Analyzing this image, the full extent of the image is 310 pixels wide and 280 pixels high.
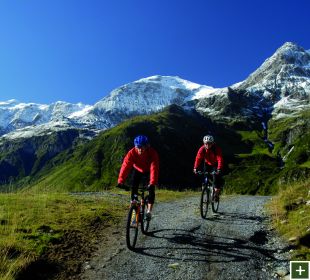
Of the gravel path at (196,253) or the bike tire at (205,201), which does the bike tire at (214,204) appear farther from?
the gravel path at (196,253)

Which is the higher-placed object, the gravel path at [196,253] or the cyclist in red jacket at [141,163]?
the cyclist in red jacket at [141,163]

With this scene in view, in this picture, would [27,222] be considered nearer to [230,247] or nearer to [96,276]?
[96,276]

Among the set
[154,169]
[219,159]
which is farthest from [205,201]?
[154,169]

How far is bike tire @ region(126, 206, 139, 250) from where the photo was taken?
1506 centimetres

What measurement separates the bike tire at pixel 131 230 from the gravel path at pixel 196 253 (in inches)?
10.7

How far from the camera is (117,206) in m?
25.2

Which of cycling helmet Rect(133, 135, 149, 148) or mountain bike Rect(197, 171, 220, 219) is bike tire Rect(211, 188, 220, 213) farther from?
cycling helmet Rect(133, 135, 149, 148)

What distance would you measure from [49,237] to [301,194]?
42.4 ft

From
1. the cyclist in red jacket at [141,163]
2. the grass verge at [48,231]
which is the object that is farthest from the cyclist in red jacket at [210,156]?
the cyclist in red jacket at [141,163]

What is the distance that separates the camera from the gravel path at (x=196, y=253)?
12695mm

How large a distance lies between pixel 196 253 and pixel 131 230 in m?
2.63

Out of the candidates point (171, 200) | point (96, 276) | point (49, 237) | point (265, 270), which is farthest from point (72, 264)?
point (171, 200)

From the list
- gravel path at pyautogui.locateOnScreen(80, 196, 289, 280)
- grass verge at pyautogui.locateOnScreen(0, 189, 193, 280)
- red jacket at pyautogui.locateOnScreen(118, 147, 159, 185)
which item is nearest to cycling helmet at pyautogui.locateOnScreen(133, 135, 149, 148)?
red jacket at pyautogui.locateOnScreen(118, 147, 159, 185)

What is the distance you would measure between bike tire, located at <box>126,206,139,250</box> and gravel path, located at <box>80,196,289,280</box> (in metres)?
0.27
